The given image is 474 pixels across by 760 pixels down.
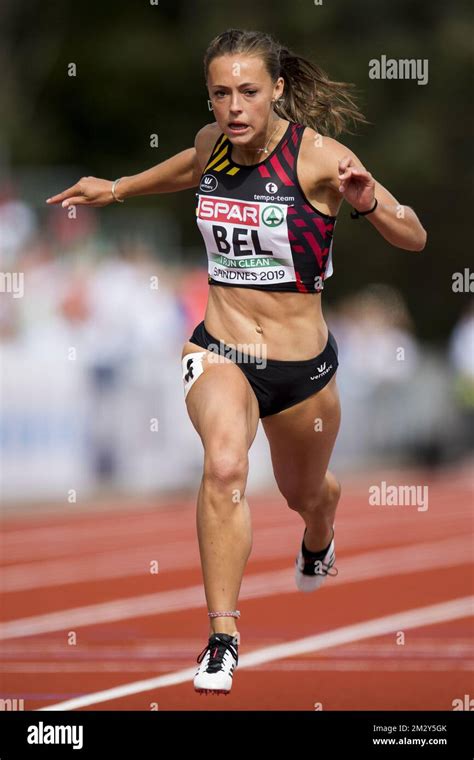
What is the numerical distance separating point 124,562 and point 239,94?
6.56 meters

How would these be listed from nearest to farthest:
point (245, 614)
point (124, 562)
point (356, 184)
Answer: point (356, 184) → point (245, 614) → point (124, 562)

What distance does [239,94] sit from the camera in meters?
6.26

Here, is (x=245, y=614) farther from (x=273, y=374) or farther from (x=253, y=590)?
(x=273, y=374)

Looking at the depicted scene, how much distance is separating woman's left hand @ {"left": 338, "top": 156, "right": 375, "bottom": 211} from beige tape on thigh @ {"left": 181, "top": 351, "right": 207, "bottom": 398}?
0.97m

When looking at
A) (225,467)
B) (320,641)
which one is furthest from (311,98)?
(320,641)

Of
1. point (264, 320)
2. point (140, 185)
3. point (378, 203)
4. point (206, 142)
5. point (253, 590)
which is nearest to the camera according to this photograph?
point (378, 203)

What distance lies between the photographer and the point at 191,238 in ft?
117

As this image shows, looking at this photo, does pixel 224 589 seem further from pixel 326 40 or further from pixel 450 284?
pixel 326 40

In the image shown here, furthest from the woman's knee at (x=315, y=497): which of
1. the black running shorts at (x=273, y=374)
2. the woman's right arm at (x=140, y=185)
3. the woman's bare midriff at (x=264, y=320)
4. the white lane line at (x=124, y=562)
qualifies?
the white lane line at (x=124, y=562)

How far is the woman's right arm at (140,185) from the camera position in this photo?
7.00 m

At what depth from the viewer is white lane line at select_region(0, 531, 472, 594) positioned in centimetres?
1133

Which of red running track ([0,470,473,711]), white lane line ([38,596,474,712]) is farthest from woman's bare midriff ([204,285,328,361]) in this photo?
white lane line ([38,596,474,712])

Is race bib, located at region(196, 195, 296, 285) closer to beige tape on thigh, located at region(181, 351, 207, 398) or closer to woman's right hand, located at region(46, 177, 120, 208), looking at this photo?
beige tape on thigh, located at region(181, 351, 207, 398)

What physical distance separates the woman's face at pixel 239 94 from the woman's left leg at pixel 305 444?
123 cm
